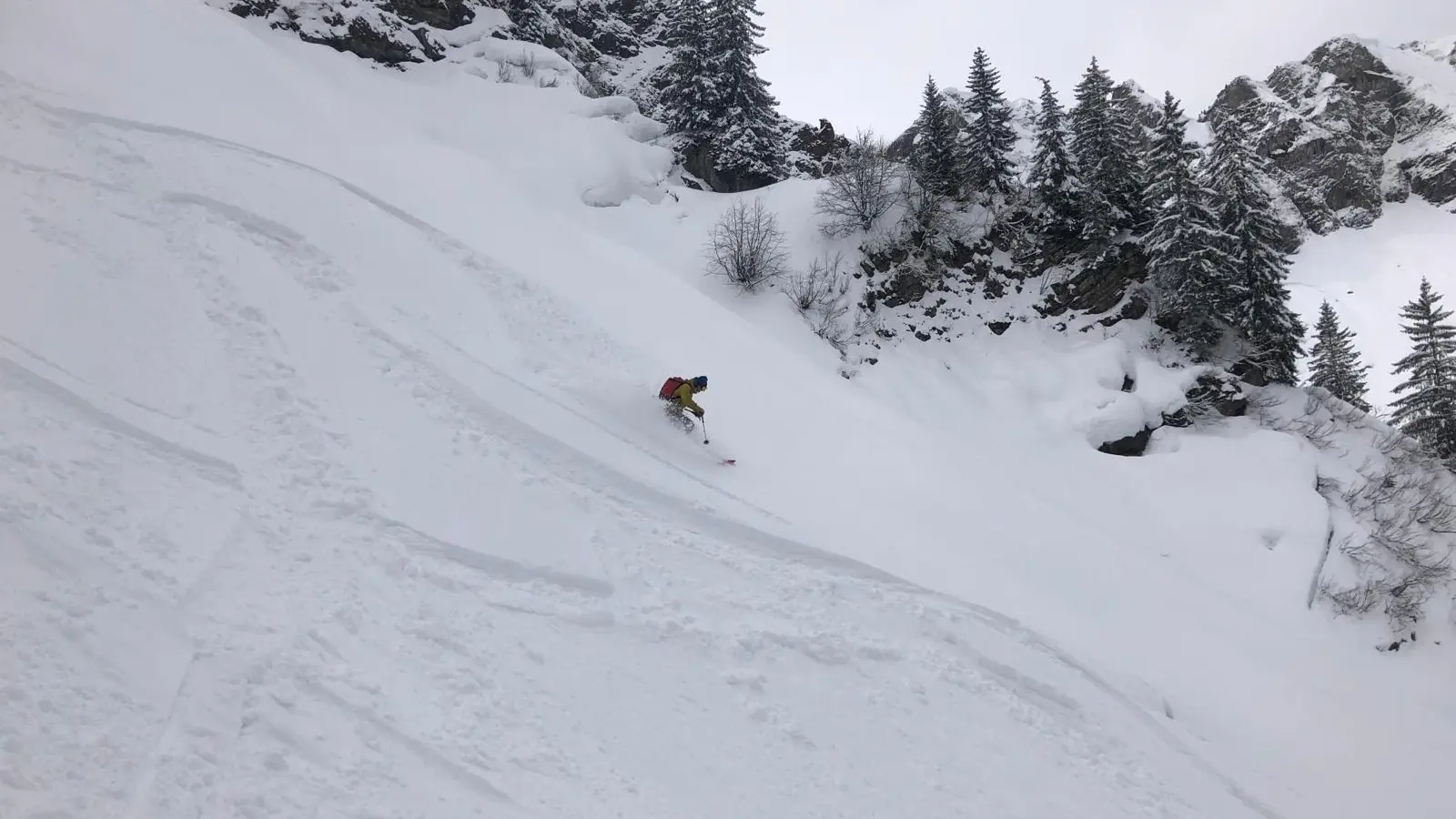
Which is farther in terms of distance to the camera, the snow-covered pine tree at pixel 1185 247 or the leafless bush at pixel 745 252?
the leafless bush at pixel 745 252

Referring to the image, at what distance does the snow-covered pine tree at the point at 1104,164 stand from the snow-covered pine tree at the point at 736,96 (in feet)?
34.1

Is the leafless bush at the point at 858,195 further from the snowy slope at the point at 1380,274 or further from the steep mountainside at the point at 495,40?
the snowy slope at the point at 1380,274

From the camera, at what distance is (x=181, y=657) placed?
5.61 meters

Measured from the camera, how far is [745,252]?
1898 cm

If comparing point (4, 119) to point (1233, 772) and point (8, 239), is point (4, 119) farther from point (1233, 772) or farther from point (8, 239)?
point (1233, 772)

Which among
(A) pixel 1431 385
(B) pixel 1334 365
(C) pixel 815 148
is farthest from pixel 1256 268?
(C) pixel 815 148

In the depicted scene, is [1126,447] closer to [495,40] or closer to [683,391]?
[683,391]

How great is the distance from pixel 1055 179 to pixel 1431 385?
13.3 meters

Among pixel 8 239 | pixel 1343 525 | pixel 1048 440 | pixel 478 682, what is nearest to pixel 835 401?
pixel 1048 440

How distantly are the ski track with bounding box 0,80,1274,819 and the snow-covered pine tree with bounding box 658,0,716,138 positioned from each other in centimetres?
1725

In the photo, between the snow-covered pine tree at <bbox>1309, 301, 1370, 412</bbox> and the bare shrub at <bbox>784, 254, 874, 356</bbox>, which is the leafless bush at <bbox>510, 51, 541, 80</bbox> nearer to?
the bare shrub at <bbox>784, 254, 874, 356</bbox>

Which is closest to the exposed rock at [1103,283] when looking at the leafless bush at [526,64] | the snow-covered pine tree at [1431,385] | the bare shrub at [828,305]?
the bare shrub at [828,305]

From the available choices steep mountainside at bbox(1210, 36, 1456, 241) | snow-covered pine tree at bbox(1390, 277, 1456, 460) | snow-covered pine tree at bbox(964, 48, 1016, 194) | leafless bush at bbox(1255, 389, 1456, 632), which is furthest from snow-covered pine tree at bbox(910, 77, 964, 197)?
steep mountainside at bbox(1210, 36, 1456, 241)

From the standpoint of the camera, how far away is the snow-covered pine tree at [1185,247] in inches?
672
